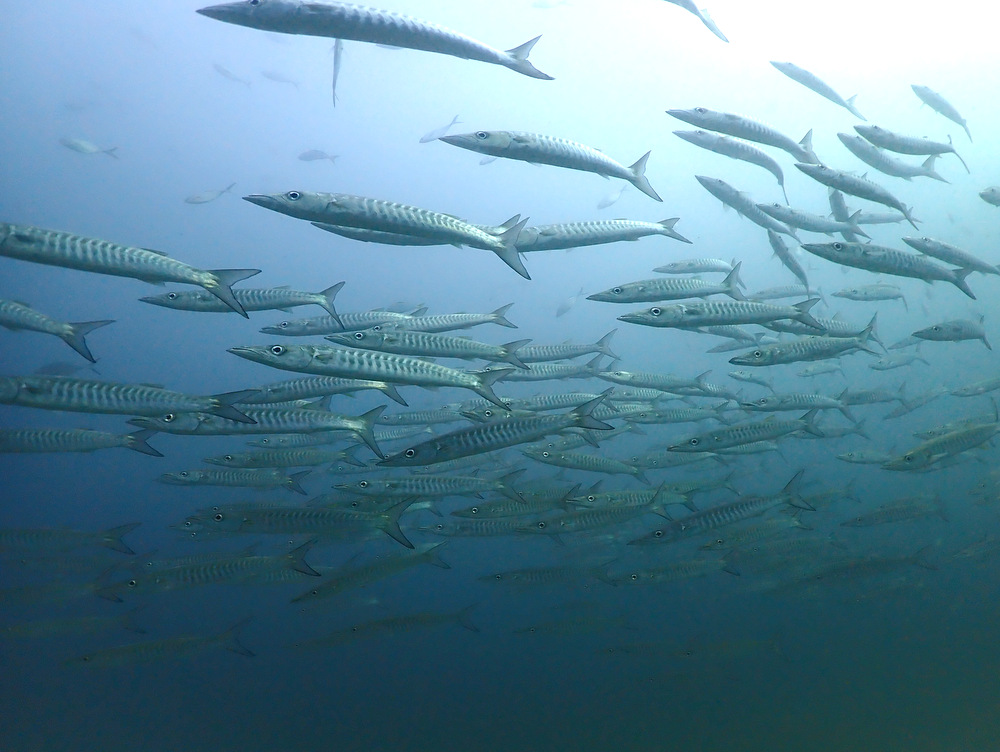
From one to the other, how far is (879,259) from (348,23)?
4.30 m

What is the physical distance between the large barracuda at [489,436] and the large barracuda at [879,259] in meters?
2.34

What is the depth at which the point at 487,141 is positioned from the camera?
3598 millimetres

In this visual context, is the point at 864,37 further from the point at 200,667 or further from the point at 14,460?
the point at 14,460

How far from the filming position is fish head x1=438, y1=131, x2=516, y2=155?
11.8 ft

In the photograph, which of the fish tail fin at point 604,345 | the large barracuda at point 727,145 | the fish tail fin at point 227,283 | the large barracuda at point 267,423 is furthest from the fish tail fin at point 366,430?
the large barracuda at point 727,145

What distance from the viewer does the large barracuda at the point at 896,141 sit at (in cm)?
504

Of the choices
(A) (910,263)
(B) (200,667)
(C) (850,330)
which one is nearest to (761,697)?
(C) (850,330)

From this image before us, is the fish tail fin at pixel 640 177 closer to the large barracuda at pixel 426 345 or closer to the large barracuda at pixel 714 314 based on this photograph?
the large barracuda at pixel 714 314

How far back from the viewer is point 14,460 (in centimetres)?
2716

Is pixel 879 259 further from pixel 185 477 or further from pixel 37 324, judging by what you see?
pixel 185 477

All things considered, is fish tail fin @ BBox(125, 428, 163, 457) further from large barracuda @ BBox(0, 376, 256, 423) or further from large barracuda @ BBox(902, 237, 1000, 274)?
large barracuda @ BBox(902, 237, 1000, 274)

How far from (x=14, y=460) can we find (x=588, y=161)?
34266 millimetres

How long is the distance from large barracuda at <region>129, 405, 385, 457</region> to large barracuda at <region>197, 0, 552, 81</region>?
2548 mm

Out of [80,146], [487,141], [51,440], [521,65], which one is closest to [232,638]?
[51,440]
